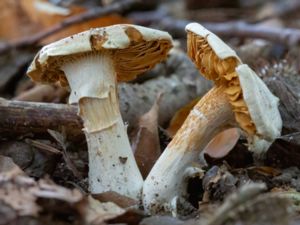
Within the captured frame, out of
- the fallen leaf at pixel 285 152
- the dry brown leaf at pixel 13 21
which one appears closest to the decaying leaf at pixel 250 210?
the fallen leaf at pixel 285 152

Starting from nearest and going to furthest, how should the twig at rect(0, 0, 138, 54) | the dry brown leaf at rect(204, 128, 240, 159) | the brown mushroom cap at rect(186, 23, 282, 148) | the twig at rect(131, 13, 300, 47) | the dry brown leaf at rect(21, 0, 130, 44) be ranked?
1. the brown mushroom cap at rect(186, 23, 282, 148)
2. the dry brown leaf at rect(204, 128, 240, 159)
3. the twig at rect(131, 13, 300, 47)
4. the twig at rect(0, 0, 138, 54)
5. the dry brown leaf at rect(21, 0, 130, 44)

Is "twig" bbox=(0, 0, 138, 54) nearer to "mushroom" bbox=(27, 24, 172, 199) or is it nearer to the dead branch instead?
the dead branch

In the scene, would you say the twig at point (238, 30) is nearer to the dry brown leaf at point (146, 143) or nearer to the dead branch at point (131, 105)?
the dead branch at point (131, 105)

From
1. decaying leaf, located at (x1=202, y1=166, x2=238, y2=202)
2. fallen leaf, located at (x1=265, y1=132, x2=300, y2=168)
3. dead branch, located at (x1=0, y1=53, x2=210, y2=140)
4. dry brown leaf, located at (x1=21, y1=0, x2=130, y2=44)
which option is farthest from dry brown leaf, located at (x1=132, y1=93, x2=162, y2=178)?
dry brown leaf, located at (x1=21, y1=0, x2=130, y2=44)

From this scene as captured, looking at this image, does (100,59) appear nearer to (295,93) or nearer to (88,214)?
(88,214)

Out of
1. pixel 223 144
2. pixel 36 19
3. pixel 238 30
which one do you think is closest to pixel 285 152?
pixel 223 144

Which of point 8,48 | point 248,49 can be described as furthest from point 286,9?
point 8,48
